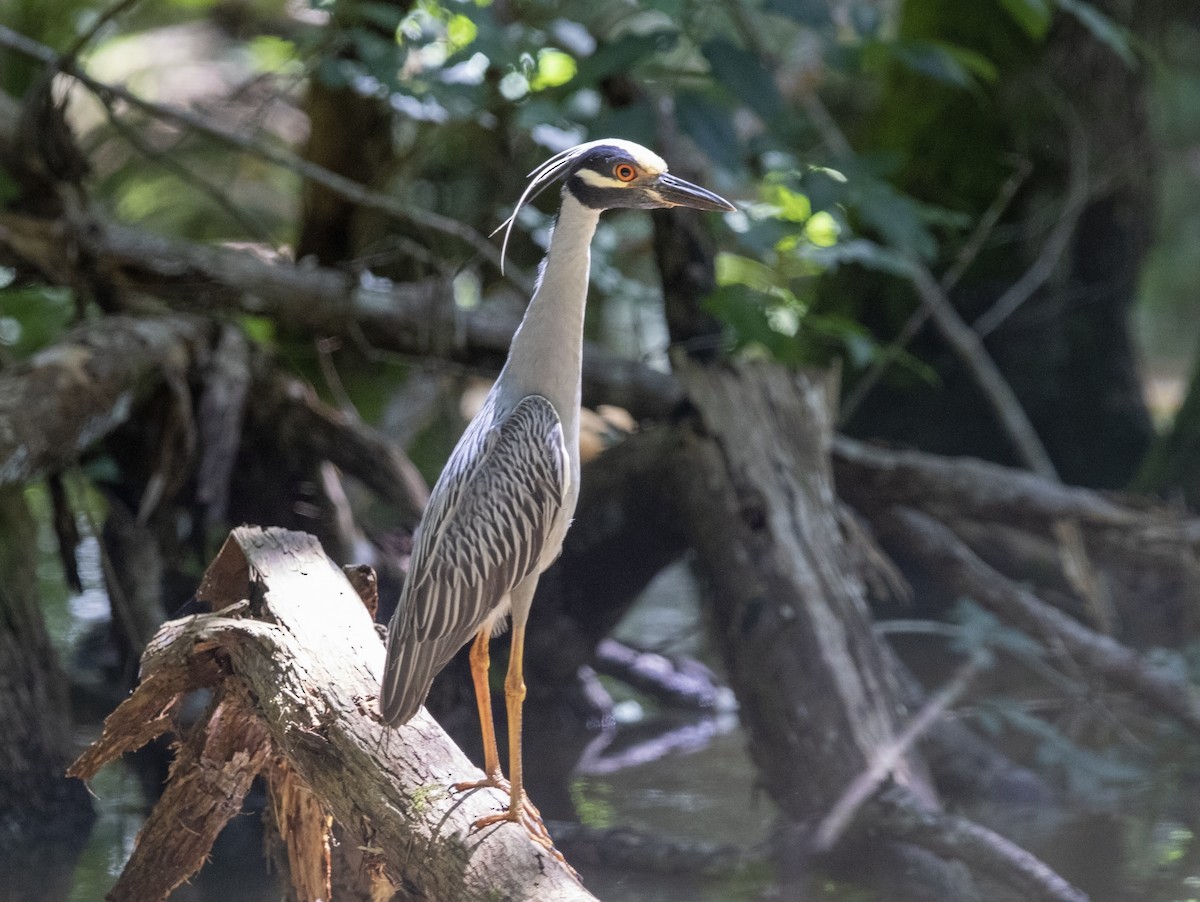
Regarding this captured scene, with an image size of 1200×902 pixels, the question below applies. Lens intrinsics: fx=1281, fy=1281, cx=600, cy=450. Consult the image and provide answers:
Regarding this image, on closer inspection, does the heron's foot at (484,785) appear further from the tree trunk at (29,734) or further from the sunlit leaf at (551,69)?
the sunlit leaf at (551,69)

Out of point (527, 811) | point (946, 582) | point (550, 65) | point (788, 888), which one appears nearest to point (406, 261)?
point (550, 65)

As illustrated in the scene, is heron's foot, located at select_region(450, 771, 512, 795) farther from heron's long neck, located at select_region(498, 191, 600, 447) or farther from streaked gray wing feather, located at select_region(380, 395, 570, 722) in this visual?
heron's long neck, located at select_region(498, 191, 600, 447)

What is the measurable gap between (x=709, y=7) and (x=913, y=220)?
0.86 metres

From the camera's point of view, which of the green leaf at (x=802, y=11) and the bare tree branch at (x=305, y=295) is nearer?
the green leaf at (x=802, y=11)

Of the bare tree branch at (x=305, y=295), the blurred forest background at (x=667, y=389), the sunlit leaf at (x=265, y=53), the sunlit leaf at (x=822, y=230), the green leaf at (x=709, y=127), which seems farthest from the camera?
the sunlit leaf at (x=265, y=53)

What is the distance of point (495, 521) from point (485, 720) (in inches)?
15.6

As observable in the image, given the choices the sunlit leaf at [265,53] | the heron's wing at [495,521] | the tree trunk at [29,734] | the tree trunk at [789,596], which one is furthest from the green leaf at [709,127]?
the sunlit leaf at [265,53]

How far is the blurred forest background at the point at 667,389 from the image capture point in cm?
363

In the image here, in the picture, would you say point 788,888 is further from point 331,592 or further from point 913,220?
point 913,220

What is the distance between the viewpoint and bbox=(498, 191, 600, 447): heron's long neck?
2502mm

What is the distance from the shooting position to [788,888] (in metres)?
3.42

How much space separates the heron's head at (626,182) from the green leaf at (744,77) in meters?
1.23

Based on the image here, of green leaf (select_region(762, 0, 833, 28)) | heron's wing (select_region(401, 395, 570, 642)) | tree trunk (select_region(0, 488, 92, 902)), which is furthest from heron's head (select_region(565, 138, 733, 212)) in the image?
tree trunk (select_region(0, 488, 92, 902))

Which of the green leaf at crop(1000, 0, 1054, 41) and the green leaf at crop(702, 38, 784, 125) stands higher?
the green leaf at crop(1000, 0, 1054, 41)
